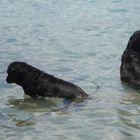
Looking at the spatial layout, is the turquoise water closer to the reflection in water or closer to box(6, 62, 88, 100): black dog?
the reflection in water

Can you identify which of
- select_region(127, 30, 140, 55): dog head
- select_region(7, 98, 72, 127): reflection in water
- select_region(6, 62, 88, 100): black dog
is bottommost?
select_region(7, 98, 72, 127): reflection in water

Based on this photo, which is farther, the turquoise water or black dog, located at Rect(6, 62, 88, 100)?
black dog, located at Rect(6, 62, 88, 100)

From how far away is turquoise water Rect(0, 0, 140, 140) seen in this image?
7422 millimetres

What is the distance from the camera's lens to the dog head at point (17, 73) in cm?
943

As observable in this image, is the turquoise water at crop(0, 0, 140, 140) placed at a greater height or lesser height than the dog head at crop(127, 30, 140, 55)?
lesser

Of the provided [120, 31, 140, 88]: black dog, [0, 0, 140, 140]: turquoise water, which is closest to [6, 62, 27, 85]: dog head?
[0, 0, 140, 140]: turquoise water

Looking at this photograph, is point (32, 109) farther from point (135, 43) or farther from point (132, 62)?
point (135, 43)

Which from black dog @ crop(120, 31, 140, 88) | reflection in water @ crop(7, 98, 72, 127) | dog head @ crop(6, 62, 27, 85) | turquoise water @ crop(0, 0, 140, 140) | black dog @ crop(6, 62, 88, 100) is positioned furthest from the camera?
black dog @ crop(120, 31, 140, 88)

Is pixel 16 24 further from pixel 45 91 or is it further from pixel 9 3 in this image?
pixel 45 91

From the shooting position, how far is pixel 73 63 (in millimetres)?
11711

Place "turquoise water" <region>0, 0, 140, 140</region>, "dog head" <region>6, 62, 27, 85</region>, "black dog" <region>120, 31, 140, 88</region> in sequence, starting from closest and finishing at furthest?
"turquoise water" <region>0, 0, 140, 140</region>, "dog head" <region>6, 62, 27, 85</region>, "black dog" <region>120, 31, 140, 88</region>

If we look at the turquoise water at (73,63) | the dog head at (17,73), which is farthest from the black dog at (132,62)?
the dog head at (17,73)

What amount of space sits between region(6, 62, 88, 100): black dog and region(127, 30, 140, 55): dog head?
5.66 ft

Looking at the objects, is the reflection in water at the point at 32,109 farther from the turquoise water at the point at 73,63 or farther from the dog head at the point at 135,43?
the dog head at the point at 135,43
